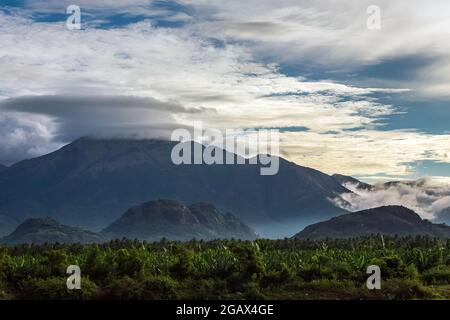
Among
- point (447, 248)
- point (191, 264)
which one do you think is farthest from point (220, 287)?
point (447, 248)

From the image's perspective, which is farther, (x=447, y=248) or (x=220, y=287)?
(x=447, y=248)
